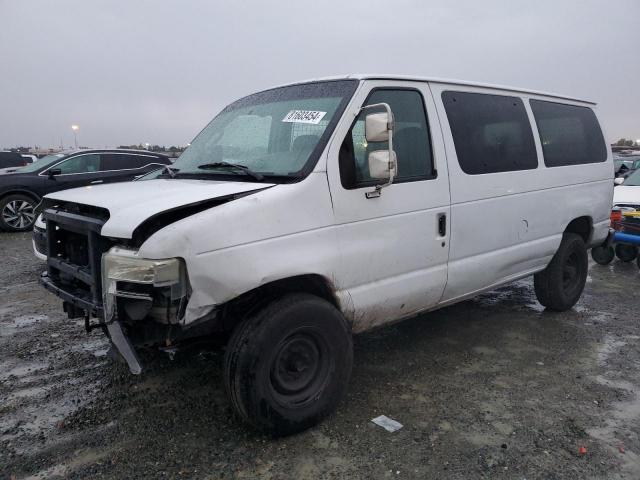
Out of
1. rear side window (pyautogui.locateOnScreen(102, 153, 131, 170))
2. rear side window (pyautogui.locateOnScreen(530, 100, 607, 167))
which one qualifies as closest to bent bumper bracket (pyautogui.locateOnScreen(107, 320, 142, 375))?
rear side window (pyautogui.locateOnScreen(530, 100, 607, 167))

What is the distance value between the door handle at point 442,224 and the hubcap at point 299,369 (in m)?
1.27

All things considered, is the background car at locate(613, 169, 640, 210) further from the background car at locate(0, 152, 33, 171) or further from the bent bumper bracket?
the background car at locate(0, 152, 33, 171)

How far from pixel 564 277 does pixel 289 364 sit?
3712 millimetres

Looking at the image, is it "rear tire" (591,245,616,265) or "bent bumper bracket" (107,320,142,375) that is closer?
"bent bumper bracket" (107,320,142,375)

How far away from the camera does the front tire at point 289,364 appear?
8.89 ft

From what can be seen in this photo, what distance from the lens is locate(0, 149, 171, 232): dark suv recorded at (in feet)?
34.2

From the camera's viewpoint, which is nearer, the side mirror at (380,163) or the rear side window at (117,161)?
the side mirror at (380,163)

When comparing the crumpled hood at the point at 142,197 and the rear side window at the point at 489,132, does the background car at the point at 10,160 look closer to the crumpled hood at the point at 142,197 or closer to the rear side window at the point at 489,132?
the crumpled hood at the point at 142,197

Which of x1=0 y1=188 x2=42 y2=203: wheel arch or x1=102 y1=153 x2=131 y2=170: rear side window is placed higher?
x1=102 y1=153 x2=131 y2=170: rear side window

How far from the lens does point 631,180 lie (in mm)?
8656

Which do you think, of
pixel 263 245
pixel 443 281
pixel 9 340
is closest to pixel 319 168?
pixel 263 245

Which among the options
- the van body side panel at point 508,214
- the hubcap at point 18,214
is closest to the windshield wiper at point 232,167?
the van body side panel at point 508,214

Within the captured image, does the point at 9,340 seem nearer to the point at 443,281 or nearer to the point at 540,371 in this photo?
the point at 443,281

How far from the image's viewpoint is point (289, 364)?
2934 millimetres
